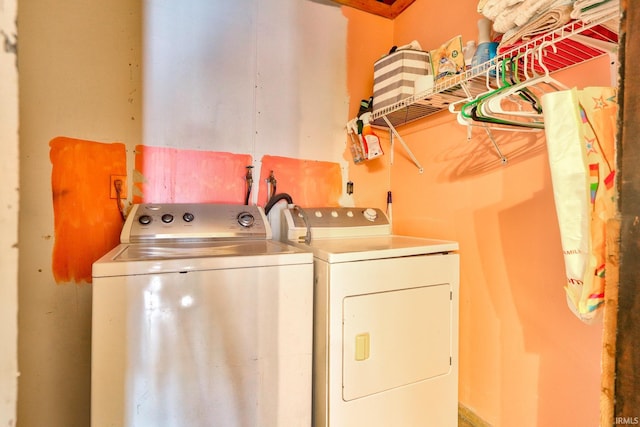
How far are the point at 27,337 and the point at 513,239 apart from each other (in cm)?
224

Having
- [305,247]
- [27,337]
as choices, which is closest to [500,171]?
[305,247]

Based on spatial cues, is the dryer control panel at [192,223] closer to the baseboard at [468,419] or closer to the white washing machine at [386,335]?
the white washing machine at [386,335]

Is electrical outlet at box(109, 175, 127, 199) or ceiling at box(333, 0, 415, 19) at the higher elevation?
ceiling at box(333, 0, 415, 19)

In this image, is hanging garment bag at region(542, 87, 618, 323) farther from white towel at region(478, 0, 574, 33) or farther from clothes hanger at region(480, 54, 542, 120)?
white towel at region(478, 0, 574, 33)

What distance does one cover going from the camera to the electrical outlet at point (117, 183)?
1533mm

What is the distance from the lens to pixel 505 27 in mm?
1072

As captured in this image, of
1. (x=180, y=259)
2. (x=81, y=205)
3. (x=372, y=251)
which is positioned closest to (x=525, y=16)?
(x=372, y=251)

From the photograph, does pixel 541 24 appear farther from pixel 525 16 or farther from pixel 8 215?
pixel 8 215

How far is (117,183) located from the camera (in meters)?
1.54

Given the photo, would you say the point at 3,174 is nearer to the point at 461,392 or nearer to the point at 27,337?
the point at 27,337

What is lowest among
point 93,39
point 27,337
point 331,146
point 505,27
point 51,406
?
point 51,406

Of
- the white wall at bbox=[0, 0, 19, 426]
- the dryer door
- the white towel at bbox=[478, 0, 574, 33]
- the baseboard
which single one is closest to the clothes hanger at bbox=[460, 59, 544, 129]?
the white towel at bbox=[478, 0, 574, 33]

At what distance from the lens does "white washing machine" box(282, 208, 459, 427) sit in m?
1.16

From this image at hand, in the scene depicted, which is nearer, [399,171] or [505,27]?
[505,27]
